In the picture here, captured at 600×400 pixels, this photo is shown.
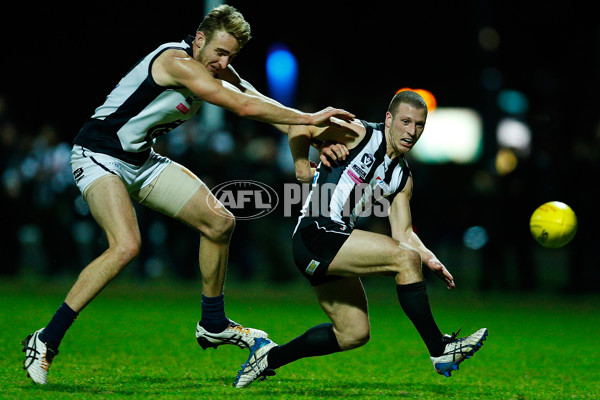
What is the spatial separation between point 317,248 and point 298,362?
6.82 ft

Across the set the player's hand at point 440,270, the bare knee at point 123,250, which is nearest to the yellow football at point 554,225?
the player's hand at point 440,270

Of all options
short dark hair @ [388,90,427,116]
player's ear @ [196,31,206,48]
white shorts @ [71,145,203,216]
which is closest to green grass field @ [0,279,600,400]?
white shorts @ [71,145,203,216]

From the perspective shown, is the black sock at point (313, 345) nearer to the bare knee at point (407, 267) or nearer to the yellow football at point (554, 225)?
the bare knee at point (407, 267)

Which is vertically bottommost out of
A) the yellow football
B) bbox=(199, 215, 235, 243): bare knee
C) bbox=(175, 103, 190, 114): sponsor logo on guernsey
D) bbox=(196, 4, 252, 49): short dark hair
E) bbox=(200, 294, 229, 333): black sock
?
bbox=(200, 294, 229, 333): black sock

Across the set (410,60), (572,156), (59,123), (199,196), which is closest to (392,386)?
(199,196)

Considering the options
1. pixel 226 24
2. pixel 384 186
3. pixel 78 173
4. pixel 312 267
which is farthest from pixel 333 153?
pixel 78 173

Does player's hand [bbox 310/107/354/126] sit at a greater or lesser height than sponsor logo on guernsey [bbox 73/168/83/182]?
greater

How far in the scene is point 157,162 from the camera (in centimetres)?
671

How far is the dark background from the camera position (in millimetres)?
13648

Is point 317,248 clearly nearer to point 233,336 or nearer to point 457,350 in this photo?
point 457,350

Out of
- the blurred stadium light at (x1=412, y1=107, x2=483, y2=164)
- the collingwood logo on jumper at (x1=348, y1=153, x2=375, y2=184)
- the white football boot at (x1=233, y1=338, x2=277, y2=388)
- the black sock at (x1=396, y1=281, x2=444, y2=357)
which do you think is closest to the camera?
the black sock at (x1=396, y1=281, x2=444, y2=357)

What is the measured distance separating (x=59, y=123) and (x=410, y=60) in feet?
42.3

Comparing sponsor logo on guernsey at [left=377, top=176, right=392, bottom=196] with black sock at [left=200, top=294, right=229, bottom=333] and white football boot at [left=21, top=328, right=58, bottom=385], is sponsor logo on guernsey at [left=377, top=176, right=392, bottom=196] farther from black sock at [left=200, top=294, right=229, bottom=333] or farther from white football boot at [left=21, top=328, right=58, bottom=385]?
white football boot at [left=21, top=328, right=58, bottom=385]

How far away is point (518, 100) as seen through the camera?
39000mm
